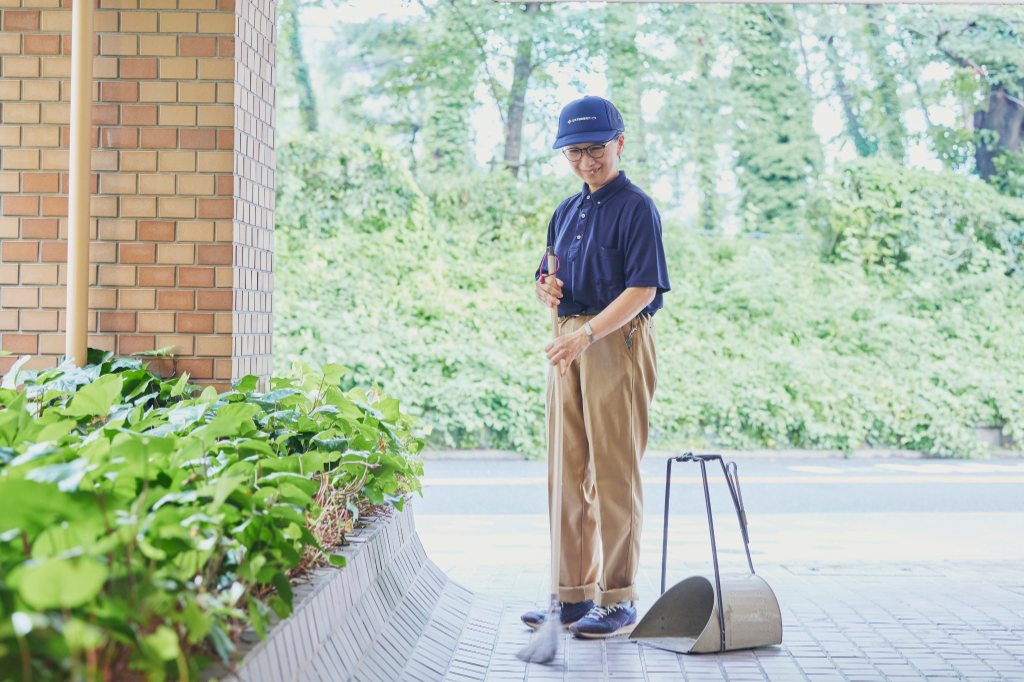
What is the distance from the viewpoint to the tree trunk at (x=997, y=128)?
12.2 meters

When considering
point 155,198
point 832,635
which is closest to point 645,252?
point 832,635

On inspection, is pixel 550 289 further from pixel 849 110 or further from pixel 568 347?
pixel 849 110

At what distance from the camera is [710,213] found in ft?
39.9

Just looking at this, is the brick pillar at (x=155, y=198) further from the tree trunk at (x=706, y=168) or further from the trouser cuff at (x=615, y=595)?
the tree trunk at (x=706, y=168)

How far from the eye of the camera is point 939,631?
11.1ft

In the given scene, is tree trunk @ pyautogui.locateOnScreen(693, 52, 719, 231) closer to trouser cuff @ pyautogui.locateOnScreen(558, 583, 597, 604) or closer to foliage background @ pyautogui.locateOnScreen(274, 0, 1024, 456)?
foliage background @ pyautogui.locateOnScreen(274, 0, 1024, 456)

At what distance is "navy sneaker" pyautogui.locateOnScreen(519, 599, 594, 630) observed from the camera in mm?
3412

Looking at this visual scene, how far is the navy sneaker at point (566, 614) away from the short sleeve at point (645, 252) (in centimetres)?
121

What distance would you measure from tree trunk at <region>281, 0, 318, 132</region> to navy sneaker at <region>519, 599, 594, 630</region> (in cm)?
1017

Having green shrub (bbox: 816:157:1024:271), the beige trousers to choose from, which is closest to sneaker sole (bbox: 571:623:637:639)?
the beige trousers

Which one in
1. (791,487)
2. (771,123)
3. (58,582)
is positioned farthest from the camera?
(771,123)

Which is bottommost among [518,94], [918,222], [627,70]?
[918,222]

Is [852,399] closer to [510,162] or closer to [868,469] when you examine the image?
[868,469]

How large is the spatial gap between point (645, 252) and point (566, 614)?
137 centimetres
